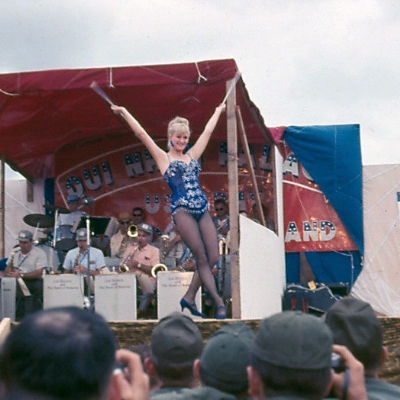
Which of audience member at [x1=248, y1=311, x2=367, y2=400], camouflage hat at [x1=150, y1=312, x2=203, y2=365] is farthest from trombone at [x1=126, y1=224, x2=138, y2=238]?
audience member at [x1=248, y1=311, x2=367, y2=400]

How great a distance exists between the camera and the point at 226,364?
2.67m

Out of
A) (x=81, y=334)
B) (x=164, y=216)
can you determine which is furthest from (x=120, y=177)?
(x=81, y=334)

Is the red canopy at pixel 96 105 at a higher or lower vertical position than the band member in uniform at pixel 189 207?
higher

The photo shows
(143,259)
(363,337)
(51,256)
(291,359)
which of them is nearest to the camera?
(291,359)

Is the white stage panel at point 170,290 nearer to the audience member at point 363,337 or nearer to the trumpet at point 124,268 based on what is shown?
the trumpet at point 124,268

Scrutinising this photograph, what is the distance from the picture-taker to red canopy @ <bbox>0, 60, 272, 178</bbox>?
812 centimetres

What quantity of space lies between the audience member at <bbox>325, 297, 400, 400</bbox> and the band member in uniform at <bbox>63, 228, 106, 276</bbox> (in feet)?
23.7

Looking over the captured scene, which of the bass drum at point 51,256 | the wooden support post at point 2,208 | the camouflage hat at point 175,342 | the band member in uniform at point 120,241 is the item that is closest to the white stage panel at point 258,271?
the band member in uniform at point 120,241

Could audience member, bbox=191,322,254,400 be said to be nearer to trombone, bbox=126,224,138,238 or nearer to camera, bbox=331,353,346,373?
camera, bbox=331,353,346,373

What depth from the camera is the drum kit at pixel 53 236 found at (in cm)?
1070

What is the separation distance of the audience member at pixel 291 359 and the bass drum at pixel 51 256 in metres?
8.65

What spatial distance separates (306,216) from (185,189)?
5954 millimetres

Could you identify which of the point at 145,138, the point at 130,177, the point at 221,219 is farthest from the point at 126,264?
the point at 130,177

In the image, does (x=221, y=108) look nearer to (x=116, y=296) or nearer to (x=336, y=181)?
(x=116, y=296)
